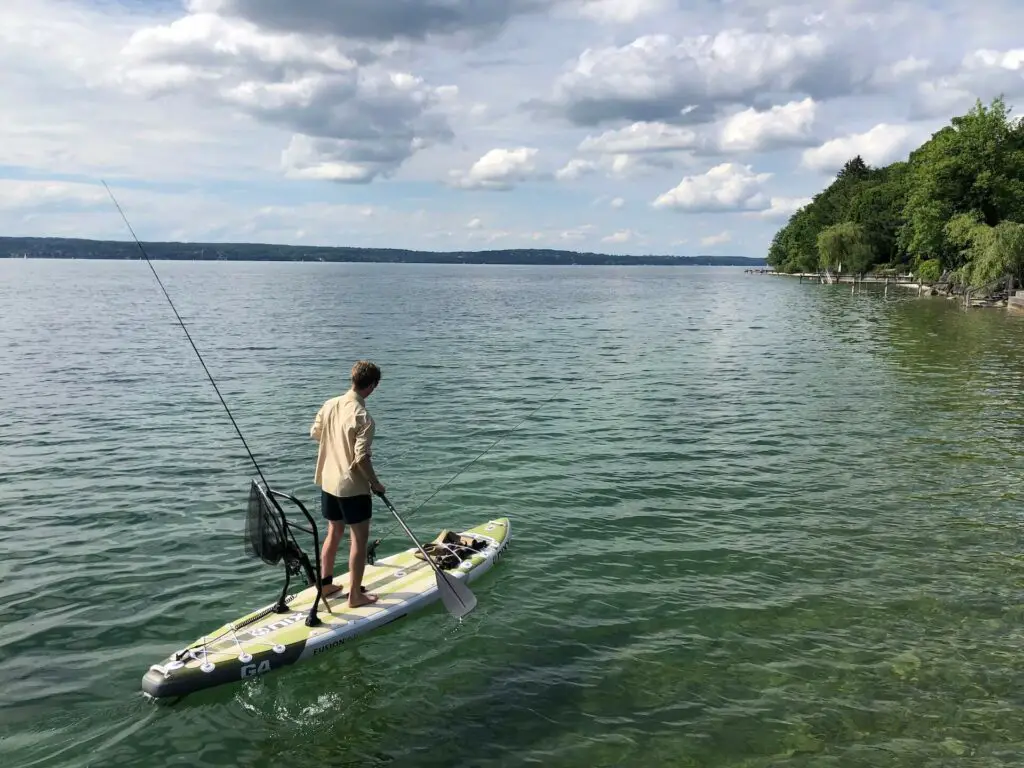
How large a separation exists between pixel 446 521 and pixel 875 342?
35.2 m

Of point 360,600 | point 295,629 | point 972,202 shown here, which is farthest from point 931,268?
point 295,629

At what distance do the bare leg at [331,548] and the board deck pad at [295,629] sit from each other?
0.11 meters

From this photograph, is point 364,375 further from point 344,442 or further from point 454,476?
point 454,476

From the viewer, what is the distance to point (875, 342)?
137ft

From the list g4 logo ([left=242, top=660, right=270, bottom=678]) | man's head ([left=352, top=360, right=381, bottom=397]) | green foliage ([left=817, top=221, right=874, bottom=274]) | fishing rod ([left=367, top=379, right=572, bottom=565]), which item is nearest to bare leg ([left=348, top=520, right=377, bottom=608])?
fishing rod ([left=367, top=379, right=572, bottom=565])

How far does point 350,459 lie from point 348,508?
25.3 inches

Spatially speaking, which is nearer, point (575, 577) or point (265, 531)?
point (265, 531)

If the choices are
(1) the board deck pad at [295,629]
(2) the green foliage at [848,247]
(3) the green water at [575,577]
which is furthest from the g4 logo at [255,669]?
(2) the green foliage at [848,247]

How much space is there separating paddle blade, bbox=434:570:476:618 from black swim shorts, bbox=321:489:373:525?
1227 millimetres

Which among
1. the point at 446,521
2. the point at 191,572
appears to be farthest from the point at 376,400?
the point at 191,572

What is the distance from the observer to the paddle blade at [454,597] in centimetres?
955

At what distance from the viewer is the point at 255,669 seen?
Result: 856 cm

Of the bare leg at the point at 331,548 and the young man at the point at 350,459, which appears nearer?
the young man at the point at 350,459

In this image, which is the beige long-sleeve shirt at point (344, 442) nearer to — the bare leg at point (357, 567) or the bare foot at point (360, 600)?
the bare leg at point (357, 567)
